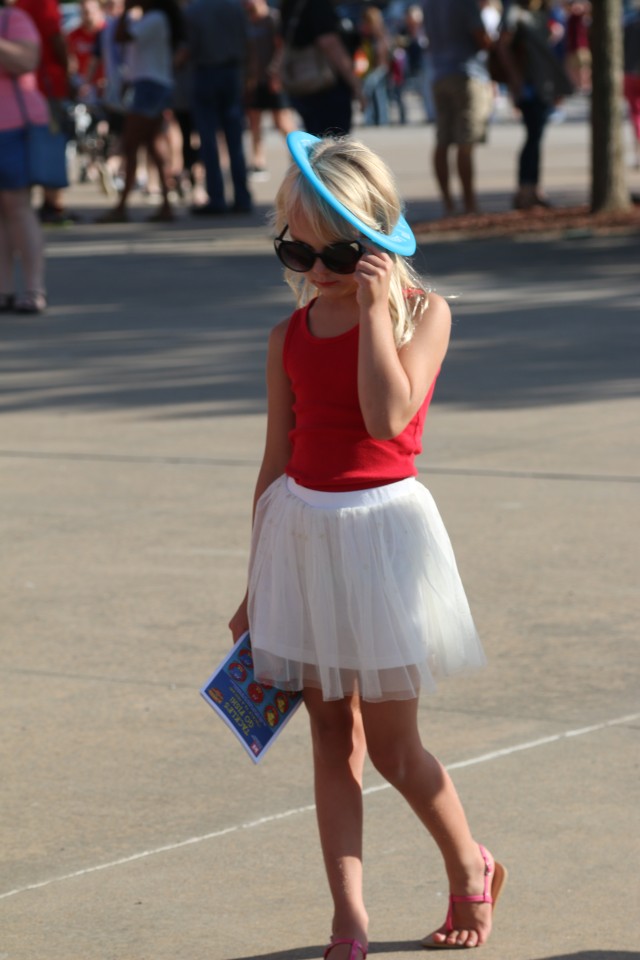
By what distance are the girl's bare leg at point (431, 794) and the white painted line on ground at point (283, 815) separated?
2.29 ft

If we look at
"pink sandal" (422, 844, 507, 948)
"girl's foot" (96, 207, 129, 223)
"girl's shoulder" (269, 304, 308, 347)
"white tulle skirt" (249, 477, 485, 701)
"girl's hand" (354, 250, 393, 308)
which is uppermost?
"girl's hand" (354, 250, 393, 308)

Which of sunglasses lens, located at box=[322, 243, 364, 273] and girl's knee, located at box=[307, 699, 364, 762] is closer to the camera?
sunglasses lens, located at box=[322, 243, 364, 273]

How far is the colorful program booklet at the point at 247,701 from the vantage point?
337 centimetres

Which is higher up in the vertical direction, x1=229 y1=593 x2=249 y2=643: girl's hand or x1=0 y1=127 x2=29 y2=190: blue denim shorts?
x1=229 y1=593 x2=249 y2=643: girl's hand

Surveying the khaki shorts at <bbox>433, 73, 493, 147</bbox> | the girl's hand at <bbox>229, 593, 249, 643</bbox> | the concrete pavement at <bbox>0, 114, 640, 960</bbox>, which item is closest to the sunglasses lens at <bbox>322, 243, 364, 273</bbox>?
the girl's hand at <bbox>229, 593, 249, 643</bbox>

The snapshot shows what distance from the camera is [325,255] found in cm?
321

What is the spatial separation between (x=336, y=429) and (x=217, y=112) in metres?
14.7

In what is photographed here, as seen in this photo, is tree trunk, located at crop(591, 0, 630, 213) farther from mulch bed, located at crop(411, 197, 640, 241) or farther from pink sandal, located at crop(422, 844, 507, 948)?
pink sandal, located at crop(422, 844, 507, 948)

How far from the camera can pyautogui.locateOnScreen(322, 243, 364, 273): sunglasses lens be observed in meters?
3.20

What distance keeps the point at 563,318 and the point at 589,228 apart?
3929 mm

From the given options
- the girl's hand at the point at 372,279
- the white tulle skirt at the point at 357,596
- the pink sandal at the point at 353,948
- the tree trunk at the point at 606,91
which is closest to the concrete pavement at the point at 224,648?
the pink sandal at the point at 353,948

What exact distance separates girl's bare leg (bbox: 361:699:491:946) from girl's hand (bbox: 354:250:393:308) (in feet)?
2.42

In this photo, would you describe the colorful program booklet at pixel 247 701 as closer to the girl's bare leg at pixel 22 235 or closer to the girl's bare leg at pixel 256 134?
the girl's bare leg at pixel 22 235

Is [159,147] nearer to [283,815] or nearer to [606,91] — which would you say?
[606,91]
